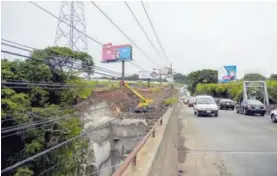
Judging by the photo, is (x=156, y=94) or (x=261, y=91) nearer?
(x=156, y=94)

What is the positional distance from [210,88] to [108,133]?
3874cm

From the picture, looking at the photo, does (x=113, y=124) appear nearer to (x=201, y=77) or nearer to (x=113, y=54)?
(x=113, y=54)

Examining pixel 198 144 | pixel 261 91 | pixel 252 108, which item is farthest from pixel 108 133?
pixel 261 91

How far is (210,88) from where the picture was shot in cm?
5088

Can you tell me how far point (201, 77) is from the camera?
65.4m

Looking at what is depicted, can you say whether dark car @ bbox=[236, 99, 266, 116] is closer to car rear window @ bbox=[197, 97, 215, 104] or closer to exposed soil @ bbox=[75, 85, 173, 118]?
car rear window @ bbox=[197, 97, 215, 104]

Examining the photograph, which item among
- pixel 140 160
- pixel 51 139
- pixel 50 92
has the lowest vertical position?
pixel 51 139

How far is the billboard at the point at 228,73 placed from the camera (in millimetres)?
54719

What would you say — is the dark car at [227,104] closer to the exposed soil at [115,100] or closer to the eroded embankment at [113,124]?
the eroded embankment at [113,124]

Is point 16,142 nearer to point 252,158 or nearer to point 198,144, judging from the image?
point 198,144

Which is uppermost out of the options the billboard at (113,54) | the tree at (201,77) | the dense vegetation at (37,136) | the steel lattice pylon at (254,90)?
the tree at (201,77)

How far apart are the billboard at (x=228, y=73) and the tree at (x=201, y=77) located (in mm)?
8333

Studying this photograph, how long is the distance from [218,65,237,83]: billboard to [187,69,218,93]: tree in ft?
27.3

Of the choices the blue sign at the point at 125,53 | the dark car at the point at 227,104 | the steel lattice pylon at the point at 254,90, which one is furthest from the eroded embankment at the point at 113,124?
the steel lattice pylon at the point at 254,90
